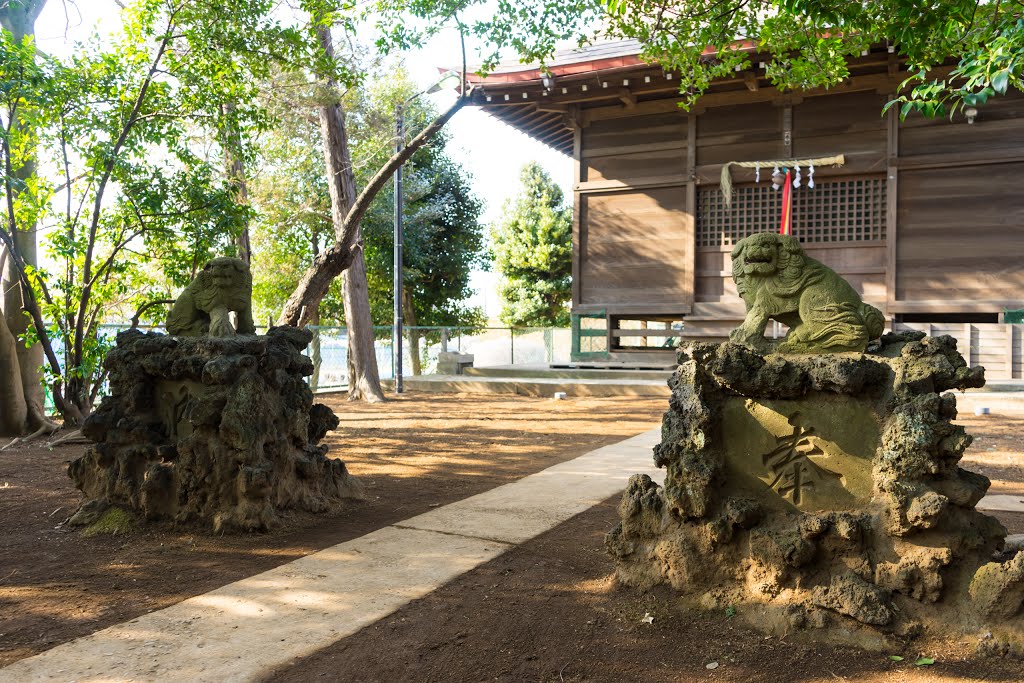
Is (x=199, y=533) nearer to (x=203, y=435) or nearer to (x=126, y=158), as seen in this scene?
(x=203, y=435)

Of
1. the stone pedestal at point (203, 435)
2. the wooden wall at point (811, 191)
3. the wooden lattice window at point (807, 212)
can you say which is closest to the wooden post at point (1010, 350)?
the wooden wall at point (811, 191)

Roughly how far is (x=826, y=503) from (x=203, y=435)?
3825 mm

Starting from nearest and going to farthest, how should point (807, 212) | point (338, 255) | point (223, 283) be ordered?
point (223, 283) < point (338, 255) < point (807, 212)

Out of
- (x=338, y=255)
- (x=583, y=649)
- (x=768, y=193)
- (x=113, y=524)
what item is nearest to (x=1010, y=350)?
(x=768, y=193)

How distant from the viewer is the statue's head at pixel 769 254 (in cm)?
392

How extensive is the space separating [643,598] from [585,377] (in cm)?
1292

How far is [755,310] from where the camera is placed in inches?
155

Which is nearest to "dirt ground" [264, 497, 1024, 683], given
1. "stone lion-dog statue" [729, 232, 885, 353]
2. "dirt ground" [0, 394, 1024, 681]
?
"dirt ground" [0, 394, 1024, 681]

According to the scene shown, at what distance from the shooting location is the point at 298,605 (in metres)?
3.62

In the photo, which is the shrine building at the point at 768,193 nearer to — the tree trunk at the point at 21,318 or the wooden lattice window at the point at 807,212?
the wooden lattice window at the point at 807,212

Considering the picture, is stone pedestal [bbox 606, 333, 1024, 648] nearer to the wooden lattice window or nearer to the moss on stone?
the moss on stone

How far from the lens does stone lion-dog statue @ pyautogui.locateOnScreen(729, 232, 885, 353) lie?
3.67 meters

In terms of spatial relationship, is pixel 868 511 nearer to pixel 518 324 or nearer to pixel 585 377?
pixel 585 377

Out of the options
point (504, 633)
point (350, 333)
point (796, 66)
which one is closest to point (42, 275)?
point (350, 333)
